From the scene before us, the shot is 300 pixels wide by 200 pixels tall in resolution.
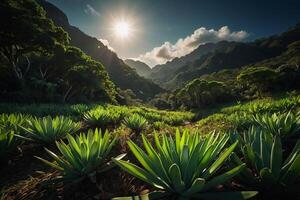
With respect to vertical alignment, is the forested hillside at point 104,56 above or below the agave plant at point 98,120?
above

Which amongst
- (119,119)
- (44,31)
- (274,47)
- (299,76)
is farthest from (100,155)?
(274,47)

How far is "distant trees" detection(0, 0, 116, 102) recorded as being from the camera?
628 inches

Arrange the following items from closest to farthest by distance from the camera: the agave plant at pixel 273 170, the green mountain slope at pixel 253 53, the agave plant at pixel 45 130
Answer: the agave plant at pixel 273 170 → the agave plant at pixel 45 130 → the green mountain slope at pixel 253 53

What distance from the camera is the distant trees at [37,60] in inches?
→ 628

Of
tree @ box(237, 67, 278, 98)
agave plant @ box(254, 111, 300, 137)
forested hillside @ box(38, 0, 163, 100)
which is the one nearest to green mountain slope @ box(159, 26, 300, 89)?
forested hillside @ box(38, 0, 163, 100)

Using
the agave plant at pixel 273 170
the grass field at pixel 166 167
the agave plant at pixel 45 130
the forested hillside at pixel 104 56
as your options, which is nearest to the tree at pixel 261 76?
the grass field at pixel 166 167

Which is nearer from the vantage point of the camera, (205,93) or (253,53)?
(205,93)

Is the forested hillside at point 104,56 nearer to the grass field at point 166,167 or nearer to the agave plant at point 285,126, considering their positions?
the agave plant at point 285,126

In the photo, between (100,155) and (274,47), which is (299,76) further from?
(274,47)

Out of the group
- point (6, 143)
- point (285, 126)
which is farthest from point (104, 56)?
point (285, 126)

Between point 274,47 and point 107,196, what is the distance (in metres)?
126

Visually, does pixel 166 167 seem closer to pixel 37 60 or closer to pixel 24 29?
pixel 24 29

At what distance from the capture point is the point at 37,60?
26250mm

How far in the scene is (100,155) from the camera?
2.98m
